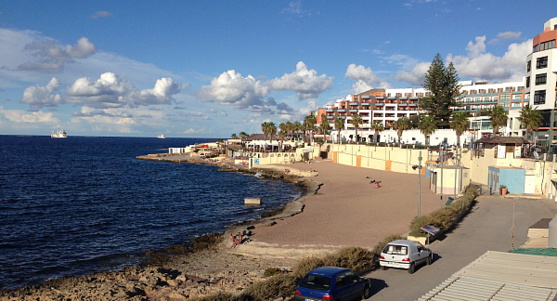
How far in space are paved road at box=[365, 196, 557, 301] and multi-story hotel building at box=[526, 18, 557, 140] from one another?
27.7 m

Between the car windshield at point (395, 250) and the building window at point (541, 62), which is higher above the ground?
the building window at point (541, 62)

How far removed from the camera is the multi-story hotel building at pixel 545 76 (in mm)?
54875

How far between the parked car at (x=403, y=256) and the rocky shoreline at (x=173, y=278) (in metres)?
6.44

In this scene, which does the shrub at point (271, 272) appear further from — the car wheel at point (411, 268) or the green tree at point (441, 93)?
the green tree at point (441, 93)

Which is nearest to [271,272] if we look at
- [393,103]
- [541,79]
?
[541,79]

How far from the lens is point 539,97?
57.8 meters

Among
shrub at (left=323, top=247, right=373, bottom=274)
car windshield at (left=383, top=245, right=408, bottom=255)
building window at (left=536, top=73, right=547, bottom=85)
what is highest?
building window at (left=536, top=73, right=547, bottom=85)

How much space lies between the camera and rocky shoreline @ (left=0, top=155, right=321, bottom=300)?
19.3 meters

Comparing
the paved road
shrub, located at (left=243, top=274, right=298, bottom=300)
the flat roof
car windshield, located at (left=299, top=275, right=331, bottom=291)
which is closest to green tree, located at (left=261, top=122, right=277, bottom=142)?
the paved road

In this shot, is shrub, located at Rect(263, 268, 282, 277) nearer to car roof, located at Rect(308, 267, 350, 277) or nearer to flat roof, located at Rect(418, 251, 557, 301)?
car roof, located at Rect(308, 267, 350, 277)

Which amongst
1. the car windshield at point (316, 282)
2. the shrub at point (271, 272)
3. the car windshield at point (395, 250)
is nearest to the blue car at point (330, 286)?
the car windshield at point (316, 282)

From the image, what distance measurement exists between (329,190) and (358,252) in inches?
1539

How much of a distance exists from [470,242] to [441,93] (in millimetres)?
73467

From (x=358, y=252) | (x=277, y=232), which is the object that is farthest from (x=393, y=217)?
(x=358, y=252)
